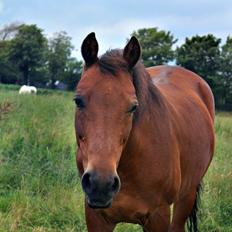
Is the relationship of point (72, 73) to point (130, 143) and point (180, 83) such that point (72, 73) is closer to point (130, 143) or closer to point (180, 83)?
point (180, 83)

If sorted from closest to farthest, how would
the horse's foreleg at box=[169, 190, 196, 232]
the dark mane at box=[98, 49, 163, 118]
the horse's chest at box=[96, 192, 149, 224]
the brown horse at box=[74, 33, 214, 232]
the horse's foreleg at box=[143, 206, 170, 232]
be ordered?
the brown horse at box=[74, 33, 214, 232] → the dark mane at box=[98, 49, 163, 118] → the horse's chest at box=[96, 192, 149, 224] → the horse's foreleg at box=[143, 206, 170, 232] → the horse's foreleg at box=[169, 190, 196, 232]

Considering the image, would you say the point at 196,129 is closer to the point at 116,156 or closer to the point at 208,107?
the point at 208,107

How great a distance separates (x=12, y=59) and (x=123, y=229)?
123 ft

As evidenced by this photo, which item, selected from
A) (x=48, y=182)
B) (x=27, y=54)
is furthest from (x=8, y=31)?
(x=48, y=182)

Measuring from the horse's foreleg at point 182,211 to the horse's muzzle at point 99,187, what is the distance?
1.90 metres

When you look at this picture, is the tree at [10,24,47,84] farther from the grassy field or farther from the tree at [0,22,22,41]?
the grassy field

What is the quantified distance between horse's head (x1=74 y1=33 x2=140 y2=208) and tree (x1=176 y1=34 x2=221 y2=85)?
1037 inches

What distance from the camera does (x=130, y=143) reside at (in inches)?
84.9

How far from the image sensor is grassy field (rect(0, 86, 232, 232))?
363cm

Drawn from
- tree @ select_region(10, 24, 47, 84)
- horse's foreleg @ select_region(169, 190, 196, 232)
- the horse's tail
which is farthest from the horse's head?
tree @ select_region(10, 24, 47, 84)

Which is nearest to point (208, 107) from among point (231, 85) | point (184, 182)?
point (184, 182)

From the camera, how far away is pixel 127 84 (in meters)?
1.96

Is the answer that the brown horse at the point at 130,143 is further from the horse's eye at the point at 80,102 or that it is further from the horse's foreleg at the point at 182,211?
the horse's foreleg at the point at 182,211

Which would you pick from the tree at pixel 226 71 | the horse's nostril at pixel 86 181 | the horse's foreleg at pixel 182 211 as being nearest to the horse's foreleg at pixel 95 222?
the horse's nostril at pixel 86 181
